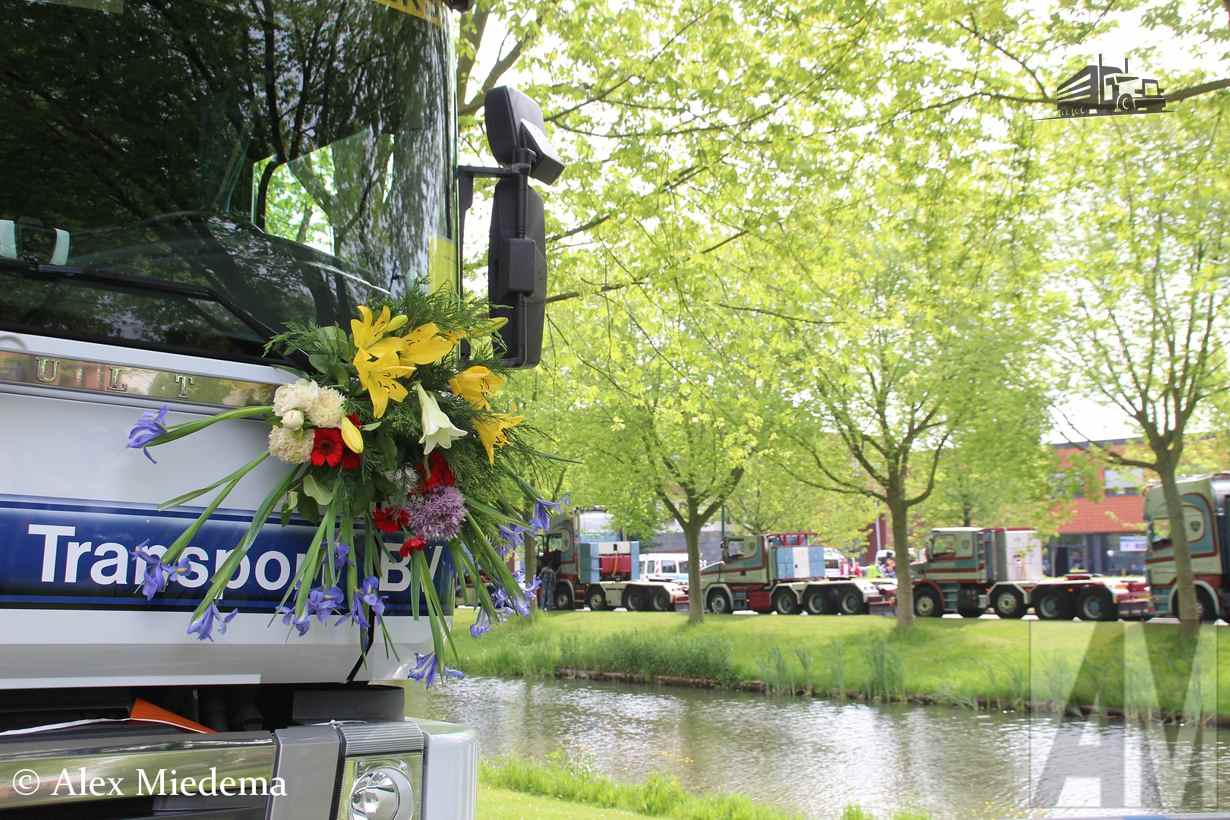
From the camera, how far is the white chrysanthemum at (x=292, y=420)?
2525mm

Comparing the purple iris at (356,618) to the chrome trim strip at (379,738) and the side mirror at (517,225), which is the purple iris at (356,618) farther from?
the side mirror at (517,225)

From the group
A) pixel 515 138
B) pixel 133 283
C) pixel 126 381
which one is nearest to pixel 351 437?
pixel 126 381

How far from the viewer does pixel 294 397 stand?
100 inches

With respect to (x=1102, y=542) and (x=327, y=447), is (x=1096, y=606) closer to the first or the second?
(x=327, y=447)

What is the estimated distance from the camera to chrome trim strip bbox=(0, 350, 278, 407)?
2.32 meters

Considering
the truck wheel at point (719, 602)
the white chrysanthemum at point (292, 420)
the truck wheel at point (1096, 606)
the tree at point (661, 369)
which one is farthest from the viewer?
the truck wheel at point (719, 602)

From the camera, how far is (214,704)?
279 centimetres

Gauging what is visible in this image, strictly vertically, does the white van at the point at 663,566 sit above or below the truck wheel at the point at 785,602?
above

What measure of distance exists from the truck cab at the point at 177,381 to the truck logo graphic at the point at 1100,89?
22.6 feet

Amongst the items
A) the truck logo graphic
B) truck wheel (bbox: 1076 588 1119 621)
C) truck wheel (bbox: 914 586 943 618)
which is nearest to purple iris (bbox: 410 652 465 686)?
the truck logo graphic

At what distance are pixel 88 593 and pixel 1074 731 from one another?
8411 mm

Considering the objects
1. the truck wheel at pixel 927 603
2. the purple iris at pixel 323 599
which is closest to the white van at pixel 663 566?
the truck wheel at pixel 927 603

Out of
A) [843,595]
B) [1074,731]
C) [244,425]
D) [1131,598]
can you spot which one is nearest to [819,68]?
[1074,731]

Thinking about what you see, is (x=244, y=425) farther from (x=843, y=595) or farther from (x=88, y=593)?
(x=843, y=595)
